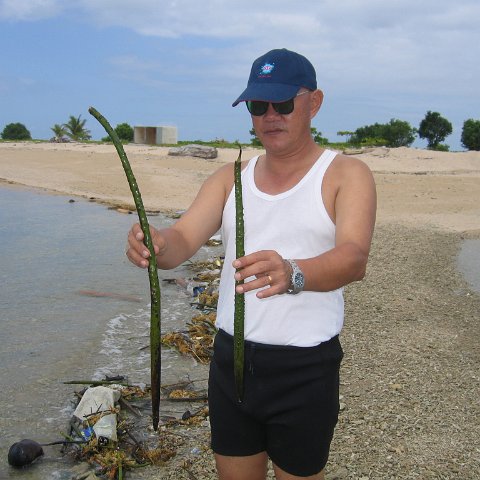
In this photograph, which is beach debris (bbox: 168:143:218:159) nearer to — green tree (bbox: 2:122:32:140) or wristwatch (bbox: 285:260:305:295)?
wristwatch (bbox: 285:260:305:295)

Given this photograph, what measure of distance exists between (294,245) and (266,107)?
55cm

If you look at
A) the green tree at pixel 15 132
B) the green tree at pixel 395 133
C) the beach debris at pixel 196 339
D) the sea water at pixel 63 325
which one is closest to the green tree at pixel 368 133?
the green tree at pixel 395 133

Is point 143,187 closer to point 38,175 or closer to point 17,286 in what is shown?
point 38,175

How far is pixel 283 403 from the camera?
8.07ft

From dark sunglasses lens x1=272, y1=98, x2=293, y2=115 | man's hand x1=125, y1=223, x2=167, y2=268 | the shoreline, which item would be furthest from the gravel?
the shoreline

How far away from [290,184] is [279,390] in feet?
2.63

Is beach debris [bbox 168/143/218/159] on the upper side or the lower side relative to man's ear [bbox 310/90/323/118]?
lower

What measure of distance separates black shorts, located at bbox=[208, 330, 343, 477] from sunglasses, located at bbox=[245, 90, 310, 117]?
0.90 m

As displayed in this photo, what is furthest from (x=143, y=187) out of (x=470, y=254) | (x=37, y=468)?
(x=37, y=468)

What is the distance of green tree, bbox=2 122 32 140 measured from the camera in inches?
2501

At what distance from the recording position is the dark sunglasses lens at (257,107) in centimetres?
245

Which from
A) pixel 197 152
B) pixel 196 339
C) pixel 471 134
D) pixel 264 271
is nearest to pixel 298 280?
pixel 264 271

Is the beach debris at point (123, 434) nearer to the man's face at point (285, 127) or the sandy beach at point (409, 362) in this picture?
the sandy beach at point (409, 362)

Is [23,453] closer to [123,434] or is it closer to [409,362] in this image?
[123,434]
